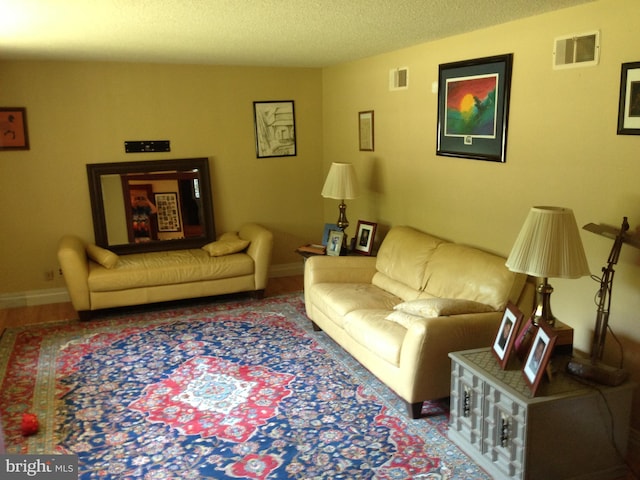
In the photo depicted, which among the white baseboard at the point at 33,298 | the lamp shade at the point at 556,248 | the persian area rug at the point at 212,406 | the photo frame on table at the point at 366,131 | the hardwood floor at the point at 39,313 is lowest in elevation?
the persian area rug at the point at 212,406

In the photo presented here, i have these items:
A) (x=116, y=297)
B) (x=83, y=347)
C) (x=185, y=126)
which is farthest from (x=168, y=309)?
(x=185, y=126)

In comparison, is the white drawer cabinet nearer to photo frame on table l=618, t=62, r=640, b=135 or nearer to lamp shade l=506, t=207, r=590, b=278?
lamp shade l=506, t=207, r=590, b=278

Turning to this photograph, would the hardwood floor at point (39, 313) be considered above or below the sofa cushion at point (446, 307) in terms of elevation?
below

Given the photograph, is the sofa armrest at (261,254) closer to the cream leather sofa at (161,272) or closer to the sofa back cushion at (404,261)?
the cream leather sofa at (161,272)

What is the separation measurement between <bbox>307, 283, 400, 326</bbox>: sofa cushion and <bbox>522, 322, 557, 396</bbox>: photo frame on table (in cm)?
138

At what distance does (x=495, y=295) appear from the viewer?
11.3ft

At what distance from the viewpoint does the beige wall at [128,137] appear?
536 cm

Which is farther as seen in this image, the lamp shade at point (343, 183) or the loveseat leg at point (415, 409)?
the lamp shade at point (343, 183)

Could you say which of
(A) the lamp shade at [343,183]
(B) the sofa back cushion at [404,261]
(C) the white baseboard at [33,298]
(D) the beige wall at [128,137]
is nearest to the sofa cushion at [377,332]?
(B) the sofa back cushion at [404,261]

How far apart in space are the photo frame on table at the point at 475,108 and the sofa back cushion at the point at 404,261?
2.31 ft

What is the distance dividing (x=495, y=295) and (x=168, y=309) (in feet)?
10.5

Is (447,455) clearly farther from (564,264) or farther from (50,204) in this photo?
(50,204)

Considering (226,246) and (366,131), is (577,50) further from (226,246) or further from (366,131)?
(226,246)

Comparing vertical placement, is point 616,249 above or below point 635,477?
above
